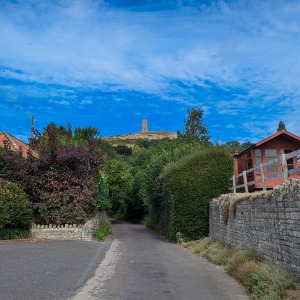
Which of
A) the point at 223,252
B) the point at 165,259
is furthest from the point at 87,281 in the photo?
the point at 223,252

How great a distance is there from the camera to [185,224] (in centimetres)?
2150

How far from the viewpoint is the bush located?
17875 mm

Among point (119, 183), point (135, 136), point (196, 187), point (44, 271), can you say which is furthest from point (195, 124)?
point (135, 136)

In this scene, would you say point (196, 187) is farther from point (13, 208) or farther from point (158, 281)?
point (158, 281)

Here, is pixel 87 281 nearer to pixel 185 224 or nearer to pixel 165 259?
pixel 165 259

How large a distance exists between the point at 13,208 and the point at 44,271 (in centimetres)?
885

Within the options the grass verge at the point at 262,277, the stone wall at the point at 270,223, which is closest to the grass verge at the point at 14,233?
the stone wall at the point at 270,223

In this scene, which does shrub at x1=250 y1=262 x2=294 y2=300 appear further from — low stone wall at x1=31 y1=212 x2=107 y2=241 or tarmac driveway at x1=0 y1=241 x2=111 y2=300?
low stone wall at x1=31 y1=212 x2=107 y2=241

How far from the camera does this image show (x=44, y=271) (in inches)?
403

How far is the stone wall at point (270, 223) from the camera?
8.51 meters

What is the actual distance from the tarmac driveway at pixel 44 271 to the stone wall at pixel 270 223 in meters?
4.81

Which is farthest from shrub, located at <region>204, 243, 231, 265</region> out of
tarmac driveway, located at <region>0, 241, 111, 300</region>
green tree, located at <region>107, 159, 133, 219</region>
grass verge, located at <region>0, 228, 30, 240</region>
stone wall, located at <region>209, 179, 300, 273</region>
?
green tree, located at <region>107, 159, 133, 219</region>

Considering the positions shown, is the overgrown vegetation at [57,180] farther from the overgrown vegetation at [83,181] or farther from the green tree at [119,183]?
the green tree at [119,183]

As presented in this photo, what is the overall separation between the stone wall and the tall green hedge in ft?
18.9
